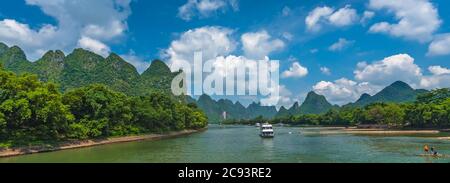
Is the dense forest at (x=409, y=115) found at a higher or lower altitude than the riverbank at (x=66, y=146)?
higher

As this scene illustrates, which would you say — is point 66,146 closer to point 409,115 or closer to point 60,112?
point 60,112

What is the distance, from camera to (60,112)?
1863 inches

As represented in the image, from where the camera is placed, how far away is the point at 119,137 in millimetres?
66938

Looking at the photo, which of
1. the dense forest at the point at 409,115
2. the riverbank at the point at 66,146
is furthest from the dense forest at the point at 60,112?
the dense forest at the point at 409,115

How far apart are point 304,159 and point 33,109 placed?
3105cm

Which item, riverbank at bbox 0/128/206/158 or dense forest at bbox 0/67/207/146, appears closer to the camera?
riverbank at bbox 0/128/206/158

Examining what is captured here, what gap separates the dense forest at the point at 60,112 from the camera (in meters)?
42.6

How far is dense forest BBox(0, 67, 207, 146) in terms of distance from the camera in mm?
42562

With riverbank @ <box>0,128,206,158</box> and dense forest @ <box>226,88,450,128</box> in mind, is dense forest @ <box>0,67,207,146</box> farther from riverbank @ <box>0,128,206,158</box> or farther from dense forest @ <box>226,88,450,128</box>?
dense forest @ <box>226,88,450,128</box>

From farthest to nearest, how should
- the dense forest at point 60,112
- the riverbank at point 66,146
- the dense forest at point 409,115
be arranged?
1. the dense forest at point 409,115
2. the dense forest at point 60,112
3. the riverbank at point 66,146

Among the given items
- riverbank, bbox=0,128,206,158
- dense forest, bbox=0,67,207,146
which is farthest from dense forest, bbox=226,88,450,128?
riverbank, bbox=0,128,206,158

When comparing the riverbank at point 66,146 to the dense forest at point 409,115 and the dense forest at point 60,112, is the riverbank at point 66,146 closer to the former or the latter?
the dense forest at point 60,112

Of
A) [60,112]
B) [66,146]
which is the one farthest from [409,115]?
[60,112]

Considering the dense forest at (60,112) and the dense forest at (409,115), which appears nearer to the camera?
the dense forest at (60,112)
